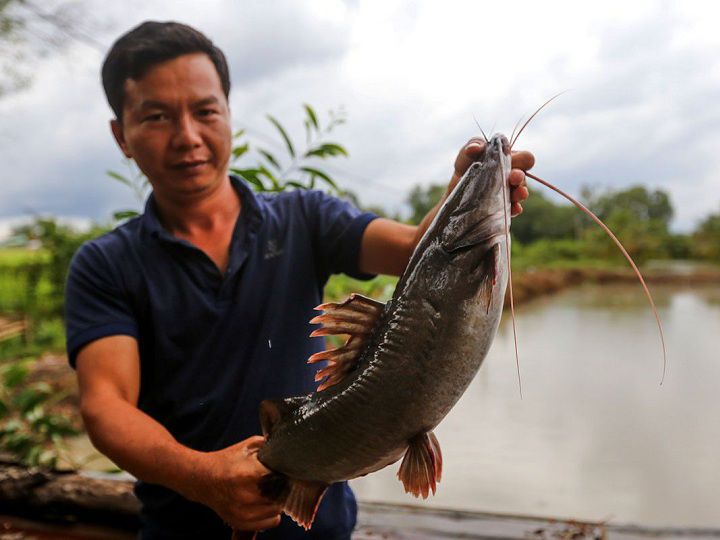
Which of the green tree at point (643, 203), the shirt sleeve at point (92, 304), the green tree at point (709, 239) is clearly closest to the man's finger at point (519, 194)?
the shirt sleeve at point (92, 304)

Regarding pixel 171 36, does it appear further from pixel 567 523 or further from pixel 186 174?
pixel 567 523

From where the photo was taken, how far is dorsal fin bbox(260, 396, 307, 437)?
2.94ft

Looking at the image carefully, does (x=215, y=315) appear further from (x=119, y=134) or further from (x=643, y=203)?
(x=643, y=203)

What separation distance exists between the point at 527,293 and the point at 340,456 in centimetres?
1186

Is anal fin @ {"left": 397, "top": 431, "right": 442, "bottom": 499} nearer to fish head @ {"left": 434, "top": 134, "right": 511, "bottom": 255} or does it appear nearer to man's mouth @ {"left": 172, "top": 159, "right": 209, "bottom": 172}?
fish head @ {"left": 434, "top": 134, "right": 511, "bottom": 255}

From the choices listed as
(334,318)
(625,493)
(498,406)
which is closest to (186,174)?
(334,318)

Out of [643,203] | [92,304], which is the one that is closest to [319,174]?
[92,304]

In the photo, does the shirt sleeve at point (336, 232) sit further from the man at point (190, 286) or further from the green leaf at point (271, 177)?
the green leaf at point (271, 177)

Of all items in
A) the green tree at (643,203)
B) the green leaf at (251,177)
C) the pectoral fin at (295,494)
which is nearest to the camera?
the pectoral fin at (295,494)

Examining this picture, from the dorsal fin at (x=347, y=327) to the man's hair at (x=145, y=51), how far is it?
65cm

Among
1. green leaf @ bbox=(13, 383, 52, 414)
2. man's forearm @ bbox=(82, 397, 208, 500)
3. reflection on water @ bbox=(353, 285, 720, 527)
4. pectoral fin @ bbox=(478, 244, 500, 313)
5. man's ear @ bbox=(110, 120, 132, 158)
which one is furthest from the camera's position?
reflection on water @ bbox=(353, 285, 720, 527)

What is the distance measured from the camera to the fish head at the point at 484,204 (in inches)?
28.6

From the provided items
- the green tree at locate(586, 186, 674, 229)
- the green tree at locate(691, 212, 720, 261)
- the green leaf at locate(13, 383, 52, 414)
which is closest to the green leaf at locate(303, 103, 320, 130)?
the green leaf at locate(13, 383, 52, 414)

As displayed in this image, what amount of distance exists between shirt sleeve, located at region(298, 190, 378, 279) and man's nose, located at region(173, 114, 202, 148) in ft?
1.10
